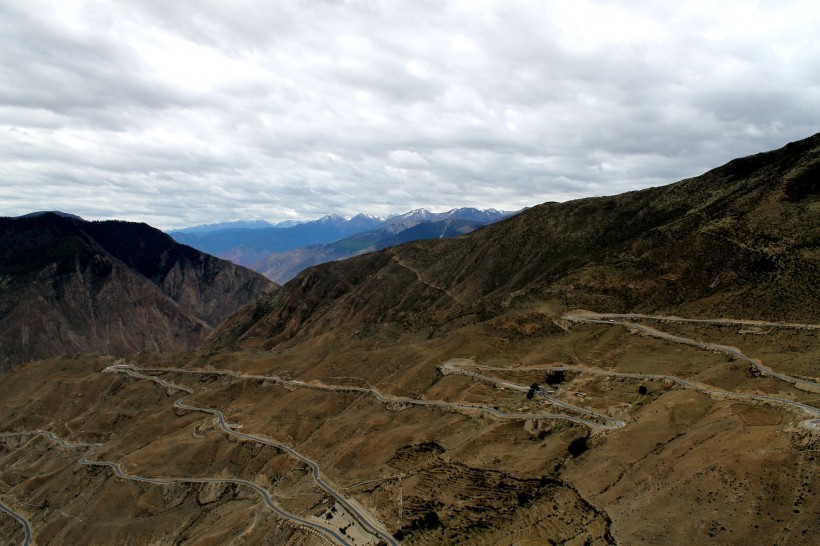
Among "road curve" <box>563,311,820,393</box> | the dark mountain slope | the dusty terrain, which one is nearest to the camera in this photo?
the dusty terrain

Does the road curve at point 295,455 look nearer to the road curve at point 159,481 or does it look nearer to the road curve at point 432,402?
the road curve at point 159,481

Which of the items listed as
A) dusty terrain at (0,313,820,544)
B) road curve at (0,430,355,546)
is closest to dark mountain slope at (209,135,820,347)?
dusty terrain at (0,313,820,544)

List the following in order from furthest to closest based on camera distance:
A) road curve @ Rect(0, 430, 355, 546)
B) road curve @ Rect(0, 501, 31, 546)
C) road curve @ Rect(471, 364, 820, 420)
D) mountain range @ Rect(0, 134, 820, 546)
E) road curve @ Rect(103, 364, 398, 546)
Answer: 1. road curve @ Rect(0, 501, 31, 546)
2. road curve @ Rect(0, 430, 355, 546)
3. road curve @ Rect(471, 364, 820, 420)
4. road curve @ Rect(103, 364, 398, 546)
5. mountain range @ Rect(0, 134, 820, 546)

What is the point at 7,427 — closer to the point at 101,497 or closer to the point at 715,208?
the point at 101,497

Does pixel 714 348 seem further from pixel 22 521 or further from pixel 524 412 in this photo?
pixel 22 521

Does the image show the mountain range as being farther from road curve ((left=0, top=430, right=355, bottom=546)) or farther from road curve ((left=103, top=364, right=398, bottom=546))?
road curve ((left=0, top=430, right=355, bottom=546))

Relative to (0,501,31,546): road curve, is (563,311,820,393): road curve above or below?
above

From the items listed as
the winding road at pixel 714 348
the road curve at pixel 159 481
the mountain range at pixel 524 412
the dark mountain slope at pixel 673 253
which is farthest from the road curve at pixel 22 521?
the winding road at pixel 714 348

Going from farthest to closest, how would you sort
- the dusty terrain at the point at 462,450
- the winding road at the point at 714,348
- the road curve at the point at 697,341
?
the road curve at the point at 697,341
the winding road at the point at 714,348
the dusty terrain at the point at 462,450

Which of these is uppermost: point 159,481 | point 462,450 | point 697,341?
point 697,341

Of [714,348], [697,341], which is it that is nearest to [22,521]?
[697,341]
